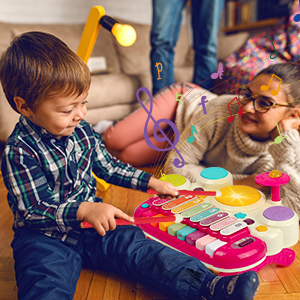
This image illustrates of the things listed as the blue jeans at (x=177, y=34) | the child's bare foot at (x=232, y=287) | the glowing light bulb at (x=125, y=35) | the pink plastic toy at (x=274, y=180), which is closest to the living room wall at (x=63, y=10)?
the blue jeans at (x=177, y=34)

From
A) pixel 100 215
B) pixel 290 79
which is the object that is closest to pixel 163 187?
pixel 100 215

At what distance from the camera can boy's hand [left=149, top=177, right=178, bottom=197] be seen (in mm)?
741

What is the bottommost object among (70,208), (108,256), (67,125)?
(108,256)

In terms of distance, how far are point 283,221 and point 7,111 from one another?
4.00ft

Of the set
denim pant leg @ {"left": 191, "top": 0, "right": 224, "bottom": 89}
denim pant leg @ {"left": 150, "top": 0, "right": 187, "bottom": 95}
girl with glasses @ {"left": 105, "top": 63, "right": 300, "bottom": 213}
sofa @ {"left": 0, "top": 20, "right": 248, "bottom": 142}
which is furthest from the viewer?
sofa @ {"left": 0, "top": 20, "right": 248, "bottom": 142}

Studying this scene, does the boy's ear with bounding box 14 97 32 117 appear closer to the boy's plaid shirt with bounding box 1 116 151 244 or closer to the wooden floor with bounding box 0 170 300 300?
the boy's plaid shirt with bounding box 1 116 151 244

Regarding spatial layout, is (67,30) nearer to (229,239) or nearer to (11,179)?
(11,179)

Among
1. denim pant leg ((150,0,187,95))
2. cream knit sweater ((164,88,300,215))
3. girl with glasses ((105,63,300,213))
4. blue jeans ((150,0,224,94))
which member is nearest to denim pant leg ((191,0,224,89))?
blue jeans ((150,0,224,94))

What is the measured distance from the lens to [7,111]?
4.86ft

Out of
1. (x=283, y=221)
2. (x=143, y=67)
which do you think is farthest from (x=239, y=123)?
(x=143, y=67)

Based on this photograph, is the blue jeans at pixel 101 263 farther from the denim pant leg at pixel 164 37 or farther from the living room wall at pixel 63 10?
the living room wall at pixel 63 10

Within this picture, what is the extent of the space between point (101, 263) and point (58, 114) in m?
0.31

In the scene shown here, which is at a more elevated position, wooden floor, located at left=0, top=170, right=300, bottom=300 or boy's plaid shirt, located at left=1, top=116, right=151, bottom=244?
boy's plaid shirt, located at left=1, top=116, right=151, bottom=244

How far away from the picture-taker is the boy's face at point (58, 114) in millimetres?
642
